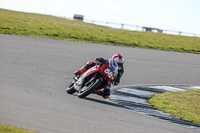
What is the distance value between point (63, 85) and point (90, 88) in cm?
222

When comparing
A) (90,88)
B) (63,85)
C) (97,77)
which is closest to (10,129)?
(90,88)

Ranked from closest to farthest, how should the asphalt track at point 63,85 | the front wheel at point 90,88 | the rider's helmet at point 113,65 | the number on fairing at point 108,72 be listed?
the asphalt track at point 63,85, the front wheel at point 90,88, the number on fairing at point 108,72, the rider's helmet at point 113,65

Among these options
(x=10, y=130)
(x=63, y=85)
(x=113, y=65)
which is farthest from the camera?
(x=63, y=85)

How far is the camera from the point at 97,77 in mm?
8477

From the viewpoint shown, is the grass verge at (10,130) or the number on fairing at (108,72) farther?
the number on fairing at (108,72)

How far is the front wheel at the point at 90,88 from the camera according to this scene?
26.8 ft

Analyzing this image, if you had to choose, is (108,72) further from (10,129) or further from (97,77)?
(10,129)

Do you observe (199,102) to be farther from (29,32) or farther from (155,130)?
(29,32)

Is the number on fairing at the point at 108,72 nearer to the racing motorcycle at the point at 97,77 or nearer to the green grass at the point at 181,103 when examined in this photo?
the racing motorcycle at the point at 97,77

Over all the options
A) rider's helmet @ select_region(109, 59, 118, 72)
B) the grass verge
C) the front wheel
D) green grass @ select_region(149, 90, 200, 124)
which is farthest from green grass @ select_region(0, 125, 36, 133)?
green grass @ select_region(149, 90, 200, 124)

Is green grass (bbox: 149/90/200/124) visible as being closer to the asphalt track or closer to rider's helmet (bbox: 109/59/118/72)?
the asphalt track

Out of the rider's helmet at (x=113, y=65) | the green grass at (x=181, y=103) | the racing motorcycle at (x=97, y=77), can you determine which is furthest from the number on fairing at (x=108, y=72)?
the green grass at (x=181, y=103)

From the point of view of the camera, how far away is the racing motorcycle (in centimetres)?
843

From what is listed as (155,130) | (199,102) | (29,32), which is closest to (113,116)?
(155,130)
